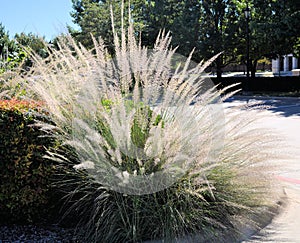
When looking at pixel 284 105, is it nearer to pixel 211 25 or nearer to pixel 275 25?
pixel 275 25

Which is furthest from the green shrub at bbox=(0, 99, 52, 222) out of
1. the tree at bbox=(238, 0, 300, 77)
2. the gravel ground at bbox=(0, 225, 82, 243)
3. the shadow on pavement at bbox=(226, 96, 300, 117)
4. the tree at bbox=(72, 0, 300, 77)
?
the tree at bbox=(72, 0, 300, 77)

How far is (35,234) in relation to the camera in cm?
368

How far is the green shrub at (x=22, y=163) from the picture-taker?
3588 millimetres

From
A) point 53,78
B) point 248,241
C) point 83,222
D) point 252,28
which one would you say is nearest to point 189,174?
point 248,241

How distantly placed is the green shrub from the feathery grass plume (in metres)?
0.22

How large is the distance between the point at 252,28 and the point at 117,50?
2047 cm

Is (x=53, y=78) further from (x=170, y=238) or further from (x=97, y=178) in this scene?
(x=170, y=238)

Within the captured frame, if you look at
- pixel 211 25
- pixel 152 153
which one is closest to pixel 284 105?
pixel 211 25

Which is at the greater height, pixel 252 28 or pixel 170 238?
pixel 252 28

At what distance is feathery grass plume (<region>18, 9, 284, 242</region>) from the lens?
10.7 ft

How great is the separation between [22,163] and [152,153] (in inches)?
50.7

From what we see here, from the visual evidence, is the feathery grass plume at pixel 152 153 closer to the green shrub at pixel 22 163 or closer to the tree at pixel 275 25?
the green shrub at pixel 22 163

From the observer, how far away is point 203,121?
3.75 metres

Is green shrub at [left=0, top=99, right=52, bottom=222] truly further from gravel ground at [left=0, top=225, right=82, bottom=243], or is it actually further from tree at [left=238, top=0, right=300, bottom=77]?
tree at [left=238, top=0, right=300, bottom=77]
